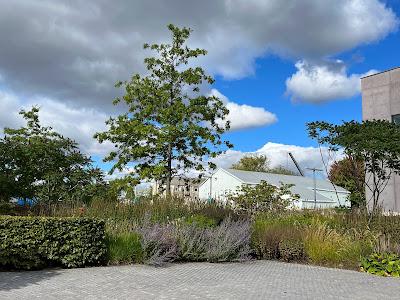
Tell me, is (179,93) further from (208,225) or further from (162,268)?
(162,268)

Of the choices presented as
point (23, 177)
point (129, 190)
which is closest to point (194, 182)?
point (129, 190)

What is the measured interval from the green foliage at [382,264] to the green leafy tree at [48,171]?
29.5ft

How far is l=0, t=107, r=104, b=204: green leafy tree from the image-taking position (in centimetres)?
1451

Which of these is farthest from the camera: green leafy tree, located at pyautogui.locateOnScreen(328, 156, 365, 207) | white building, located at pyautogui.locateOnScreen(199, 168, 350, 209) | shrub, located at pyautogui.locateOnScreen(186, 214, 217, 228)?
white building, located at pyautogui.locateOnScreen(199, 168, 350, 209)

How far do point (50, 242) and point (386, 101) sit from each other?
1753 cm

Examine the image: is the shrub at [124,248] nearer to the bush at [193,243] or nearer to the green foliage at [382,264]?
the bush at [193,243]

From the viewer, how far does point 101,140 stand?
20203mm

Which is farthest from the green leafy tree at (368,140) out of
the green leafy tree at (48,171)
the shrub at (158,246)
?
the green leafy tree at (48,171)

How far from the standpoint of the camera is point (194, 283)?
7.73 meters

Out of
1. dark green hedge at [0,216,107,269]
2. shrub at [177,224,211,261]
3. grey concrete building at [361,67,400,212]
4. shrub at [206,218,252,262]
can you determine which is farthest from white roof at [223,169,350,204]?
dark green hedge at [0,216,107,269]

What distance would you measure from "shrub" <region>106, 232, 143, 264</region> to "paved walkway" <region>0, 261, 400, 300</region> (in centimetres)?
43

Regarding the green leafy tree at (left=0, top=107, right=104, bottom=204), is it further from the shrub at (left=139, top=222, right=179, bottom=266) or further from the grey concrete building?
the grey concrete building

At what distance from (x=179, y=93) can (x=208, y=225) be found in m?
8.60

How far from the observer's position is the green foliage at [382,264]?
9.24m
